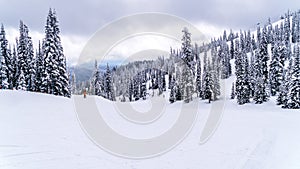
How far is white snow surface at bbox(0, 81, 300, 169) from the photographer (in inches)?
307

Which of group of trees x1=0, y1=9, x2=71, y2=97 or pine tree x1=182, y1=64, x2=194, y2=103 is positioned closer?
group of trees x1=0, y1=9, x2=71, y2=97

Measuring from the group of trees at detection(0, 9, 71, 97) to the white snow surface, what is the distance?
61.8 ft

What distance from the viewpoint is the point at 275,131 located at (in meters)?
13.0

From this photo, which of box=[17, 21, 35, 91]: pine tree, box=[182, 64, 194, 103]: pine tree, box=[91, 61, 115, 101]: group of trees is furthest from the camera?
box=[91, 61, 115, 101]: group of trees

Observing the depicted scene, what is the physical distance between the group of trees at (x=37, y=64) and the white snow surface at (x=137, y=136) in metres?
18.8

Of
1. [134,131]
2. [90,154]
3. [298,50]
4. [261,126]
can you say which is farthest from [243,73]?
[90,154]

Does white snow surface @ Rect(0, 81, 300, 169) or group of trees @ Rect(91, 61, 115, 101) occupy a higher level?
Result: group of trees @ Rect(91, 61, 115, 101)

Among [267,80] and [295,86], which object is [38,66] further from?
[267,80]

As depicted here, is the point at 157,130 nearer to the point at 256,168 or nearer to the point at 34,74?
the point at 256,168

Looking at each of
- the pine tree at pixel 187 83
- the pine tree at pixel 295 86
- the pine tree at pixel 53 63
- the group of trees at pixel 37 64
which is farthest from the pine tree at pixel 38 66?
the pine tree at pixel 295 86

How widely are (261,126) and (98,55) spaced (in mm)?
10473

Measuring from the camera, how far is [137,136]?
12.0 m

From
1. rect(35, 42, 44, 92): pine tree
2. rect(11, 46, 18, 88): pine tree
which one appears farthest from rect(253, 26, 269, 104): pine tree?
rect(11, 46, 18, 88): pine tree

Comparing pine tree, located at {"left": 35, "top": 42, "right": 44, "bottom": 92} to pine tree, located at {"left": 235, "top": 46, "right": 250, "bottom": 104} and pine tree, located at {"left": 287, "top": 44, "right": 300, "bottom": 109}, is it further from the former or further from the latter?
pine tree, located at {"left": 287, "top": 44, "right": 300, "bottom": 109}
